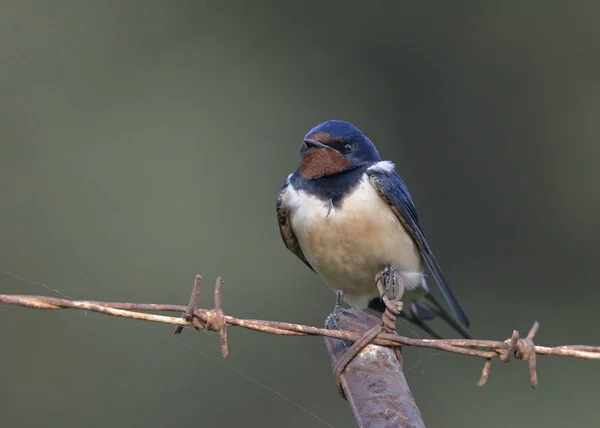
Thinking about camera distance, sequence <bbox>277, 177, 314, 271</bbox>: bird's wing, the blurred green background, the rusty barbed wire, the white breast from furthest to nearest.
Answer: the blurred green background < <bbox>277, 177, 314, 271</bbox>: bird's wing < the white breast < the rusty barbed wire

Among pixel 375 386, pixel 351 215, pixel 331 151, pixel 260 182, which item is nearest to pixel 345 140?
pixel 331 151

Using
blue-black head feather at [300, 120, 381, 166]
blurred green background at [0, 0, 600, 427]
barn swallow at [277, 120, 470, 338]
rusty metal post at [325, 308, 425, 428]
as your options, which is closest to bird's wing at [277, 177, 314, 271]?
barn swallow at [277, 120, 470, 338]

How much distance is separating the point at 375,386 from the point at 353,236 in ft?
2.86

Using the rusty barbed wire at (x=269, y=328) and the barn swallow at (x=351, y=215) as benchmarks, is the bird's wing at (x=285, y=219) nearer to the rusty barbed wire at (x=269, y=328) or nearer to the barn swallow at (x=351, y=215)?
the barn swallow at (x=351, y=215)

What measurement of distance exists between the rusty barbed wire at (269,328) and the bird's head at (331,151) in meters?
0.87

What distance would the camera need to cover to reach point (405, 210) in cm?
247

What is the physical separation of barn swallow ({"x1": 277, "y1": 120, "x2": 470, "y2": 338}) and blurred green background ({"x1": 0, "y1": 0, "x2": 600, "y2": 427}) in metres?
2.21

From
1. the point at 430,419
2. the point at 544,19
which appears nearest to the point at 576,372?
the point at 430,419

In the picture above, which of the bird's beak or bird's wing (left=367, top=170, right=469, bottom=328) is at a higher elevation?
the bird's beak

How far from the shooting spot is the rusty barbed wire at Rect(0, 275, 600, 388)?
1.42 metres

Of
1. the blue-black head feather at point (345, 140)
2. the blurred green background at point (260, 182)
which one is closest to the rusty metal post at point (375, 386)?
the blue-black head feather at point (345, 140)

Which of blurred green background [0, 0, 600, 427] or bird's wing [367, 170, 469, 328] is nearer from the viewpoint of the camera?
bird's wing [367, 170, 469, 328]

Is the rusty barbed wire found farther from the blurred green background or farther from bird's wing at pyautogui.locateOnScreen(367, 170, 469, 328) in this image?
the blurred green background

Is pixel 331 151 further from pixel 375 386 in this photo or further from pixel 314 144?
pixel 375 386
